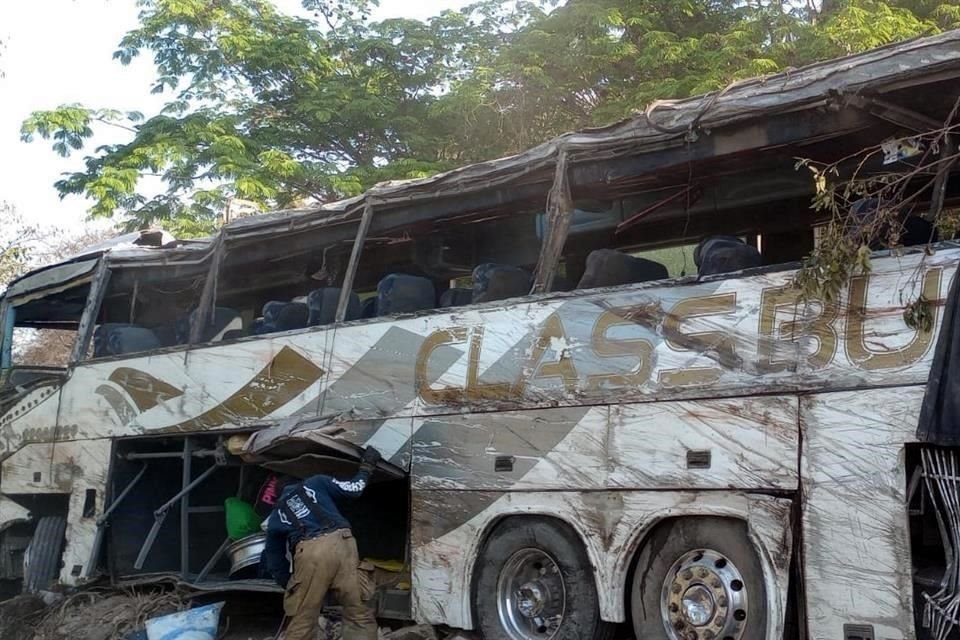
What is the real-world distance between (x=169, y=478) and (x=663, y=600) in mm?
5857

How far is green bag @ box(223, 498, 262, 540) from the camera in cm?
886

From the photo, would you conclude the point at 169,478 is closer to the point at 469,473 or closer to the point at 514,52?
the point at 469,473

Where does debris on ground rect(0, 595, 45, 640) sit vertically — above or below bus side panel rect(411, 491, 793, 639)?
below

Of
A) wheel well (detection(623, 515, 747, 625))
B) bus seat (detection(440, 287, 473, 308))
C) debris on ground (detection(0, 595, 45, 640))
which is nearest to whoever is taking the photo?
wheel well (detection(623, 515, 747, 625))

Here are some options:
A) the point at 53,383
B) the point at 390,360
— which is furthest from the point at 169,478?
the point at 390,360

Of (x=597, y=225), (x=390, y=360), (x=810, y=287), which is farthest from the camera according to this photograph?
(x=597, y=225)

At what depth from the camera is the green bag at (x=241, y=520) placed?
8859 millimetres

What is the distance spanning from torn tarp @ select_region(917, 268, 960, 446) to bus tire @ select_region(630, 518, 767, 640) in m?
1.18

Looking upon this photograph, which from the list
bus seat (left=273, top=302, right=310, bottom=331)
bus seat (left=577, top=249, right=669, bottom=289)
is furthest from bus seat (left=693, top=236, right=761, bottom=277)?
bus seat (left=273, top=302, right=310, bottom=331)

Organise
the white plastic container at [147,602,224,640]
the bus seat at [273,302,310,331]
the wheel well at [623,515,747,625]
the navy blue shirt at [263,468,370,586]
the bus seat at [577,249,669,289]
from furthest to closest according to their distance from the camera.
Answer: the bus seat at [273,302,310,331], the white plastic container at [147,602,224,640], the navy blue shirt at [263,468,370,586], the bus seat at [577,249,669,289], the wheel well at [623,515,747,625]

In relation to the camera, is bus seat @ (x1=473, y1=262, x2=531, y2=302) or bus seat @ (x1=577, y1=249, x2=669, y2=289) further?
bus seat @ (x1=473, y1=262, x2=531, y2=302)

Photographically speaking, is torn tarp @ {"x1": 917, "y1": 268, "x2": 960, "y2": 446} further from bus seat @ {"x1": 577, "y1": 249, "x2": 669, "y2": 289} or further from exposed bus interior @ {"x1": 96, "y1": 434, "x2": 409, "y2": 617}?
exposed bus interior @ {"x1": 96, "y1": 434, "x2": 409, "y2": 617}

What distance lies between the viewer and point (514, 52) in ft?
50.1

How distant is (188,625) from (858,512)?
523 centimetres
